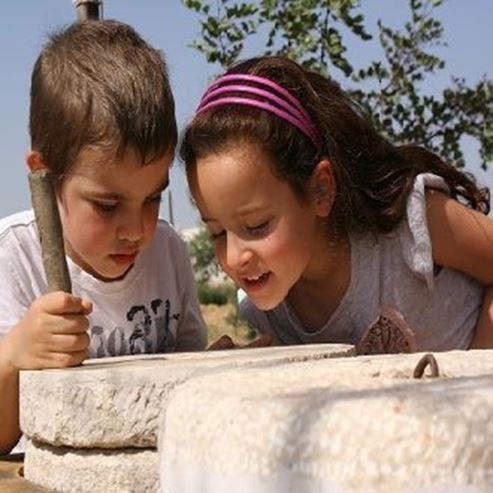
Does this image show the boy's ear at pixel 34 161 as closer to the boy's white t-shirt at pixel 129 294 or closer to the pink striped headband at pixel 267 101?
the boy's white t-shirt at pixel 129 294

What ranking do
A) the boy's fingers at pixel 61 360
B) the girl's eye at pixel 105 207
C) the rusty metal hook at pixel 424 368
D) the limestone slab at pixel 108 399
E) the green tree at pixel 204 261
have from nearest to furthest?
the rusty metal hook at pixel 424 368 → the limestone slab at pixel 108 399 → the boy's fingers at pixel 61 360 → the girl's eye at pixel 105 207 → the green tree at pixel 204 261

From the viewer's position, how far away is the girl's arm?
3.44 metres

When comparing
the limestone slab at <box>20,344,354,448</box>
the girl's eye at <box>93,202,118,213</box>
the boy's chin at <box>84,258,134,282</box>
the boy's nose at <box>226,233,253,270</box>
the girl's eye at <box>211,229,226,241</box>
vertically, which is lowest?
the limestone slab at <box>20,344,354,448</box>

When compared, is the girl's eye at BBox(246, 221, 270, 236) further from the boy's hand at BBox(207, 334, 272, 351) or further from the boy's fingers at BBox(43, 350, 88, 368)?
the boy's fingers at BBox(43, 350, 88, 368)

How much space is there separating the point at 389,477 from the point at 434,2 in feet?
14.7

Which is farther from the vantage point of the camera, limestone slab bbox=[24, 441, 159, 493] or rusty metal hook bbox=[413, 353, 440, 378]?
limestone slab bbox=[24, 441, 159, 493]

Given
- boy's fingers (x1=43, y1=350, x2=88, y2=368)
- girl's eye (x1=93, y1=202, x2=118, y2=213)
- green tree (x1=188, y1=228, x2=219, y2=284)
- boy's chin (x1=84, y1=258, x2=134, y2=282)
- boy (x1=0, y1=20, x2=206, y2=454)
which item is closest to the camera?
boy's fingers (x1=43, y1=350, x2=88, y2=368)

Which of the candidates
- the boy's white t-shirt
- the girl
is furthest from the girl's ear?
the boy's white t-shirt

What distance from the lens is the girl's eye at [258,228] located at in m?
3.19

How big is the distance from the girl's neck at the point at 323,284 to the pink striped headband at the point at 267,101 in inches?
13.6

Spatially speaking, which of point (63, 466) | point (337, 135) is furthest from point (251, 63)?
point (63, 466)

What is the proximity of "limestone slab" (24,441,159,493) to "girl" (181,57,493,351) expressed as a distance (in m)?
0.93

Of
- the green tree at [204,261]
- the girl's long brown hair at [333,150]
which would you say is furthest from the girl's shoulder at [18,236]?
the green tree at [204,261]

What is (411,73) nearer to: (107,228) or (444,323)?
(444,323)
